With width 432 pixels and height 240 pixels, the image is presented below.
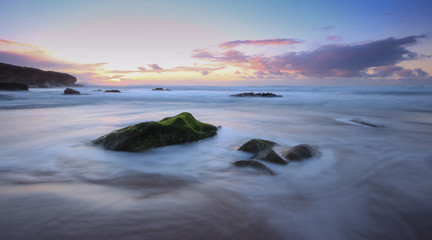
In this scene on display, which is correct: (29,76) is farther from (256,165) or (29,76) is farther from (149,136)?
(256,165)

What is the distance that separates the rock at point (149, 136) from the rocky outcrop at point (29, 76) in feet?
239

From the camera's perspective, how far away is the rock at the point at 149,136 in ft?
14.8

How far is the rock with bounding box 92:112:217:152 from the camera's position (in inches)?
178

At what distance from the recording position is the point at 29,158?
13.9 feet

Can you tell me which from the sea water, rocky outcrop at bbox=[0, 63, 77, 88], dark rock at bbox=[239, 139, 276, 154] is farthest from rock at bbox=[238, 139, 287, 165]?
rocky outcrop at bbox=[0, 63, 77, 88]

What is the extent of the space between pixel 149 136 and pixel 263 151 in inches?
92.7

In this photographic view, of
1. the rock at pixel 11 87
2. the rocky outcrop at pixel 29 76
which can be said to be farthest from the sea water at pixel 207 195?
the rocky outcrop at pixel 29 76

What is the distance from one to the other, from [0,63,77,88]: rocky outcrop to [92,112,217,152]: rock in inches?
2872

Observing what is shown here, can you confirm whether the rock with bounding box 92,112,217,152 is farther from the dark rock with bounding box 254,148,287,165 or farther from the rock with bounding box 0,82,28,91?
the rock with bounding box 0,82,28,91

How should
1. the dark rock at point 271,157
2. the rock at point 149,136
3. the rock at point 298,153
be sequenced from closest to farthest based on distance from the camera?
the dark rock at point 271,157, the rock at point 298,153, the rock at point 149,136

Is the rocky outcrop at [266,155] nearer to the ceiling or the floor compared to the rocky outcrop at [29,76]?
nearer to the floor

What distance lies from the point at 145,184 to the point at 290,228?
76.9 inches

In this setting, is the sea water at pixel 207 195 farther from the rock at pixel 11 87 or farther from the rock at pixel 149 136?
the rock at pixel 11 87

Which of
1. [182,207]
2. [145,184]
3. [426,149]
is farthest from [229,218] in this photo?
[426,149]
